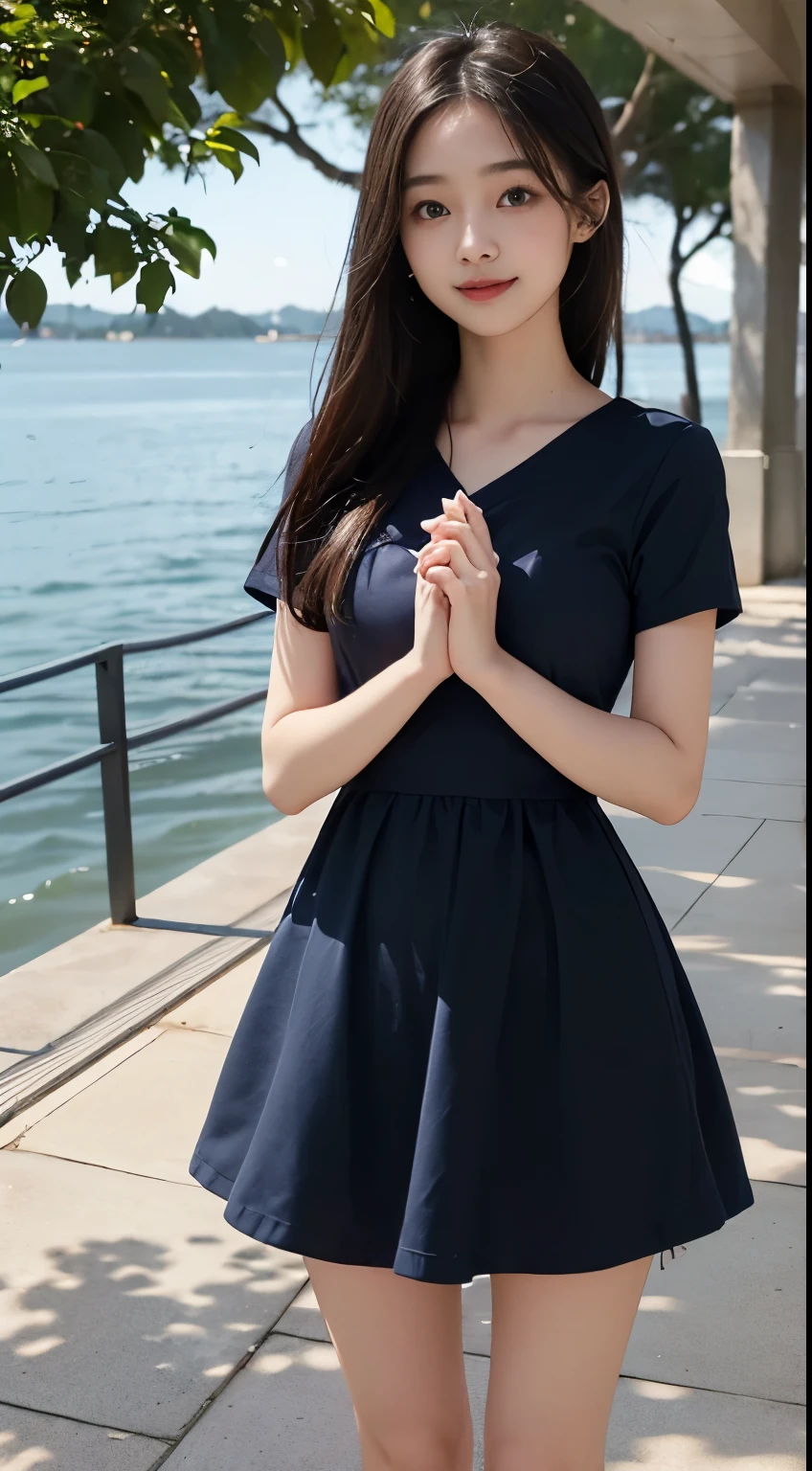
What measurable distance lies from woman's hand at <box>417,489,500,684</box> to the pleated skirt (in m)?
0.20

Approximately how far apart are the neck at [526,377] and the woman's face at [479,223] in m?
0.07

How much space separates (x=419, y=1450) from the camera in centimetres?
178

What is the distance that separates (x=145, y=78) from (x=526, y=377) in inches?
49.4

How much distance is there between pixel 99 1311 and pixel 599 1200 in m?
1.87

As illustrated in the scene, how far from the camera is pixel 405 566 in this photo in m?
1.78

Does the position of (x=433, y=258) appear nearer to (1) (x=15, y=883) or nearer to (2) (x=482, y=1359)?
(2) (x=482, y=1359)

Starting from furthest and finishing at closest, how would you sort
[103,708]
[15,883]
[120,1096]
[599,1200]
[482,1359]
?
[15,883]
[103,708]
[120,1096]
[482,1359]
[599,1200]

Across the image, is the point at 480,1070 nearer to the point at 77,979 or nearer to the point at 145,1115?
the point at 145,1115

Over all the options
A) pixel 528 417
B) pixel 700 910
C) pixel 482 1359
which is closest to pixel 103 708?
pixel 700 910

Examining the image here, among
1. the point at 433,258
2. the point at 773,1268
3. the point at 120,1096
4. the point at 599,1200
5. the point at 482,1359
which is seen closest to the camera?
the point at 599,1200

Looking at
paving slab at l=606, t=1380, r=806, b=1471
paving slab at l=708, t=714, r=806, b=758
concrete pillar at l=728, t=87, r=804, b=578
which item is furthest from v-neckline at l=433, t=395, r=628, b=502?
concrete pillar at l=728, t=87, r=804, b=578

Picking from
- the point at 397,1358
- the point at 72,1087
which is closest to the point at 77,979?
the point at 72,1087

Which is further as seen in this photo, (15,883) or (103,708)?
(15,883)

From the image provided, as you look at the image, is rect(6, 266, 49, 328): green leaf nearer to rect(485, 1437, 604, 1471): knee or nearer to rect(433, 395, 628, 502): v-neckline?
rect(433, 395, 628, 502): v-neckline
